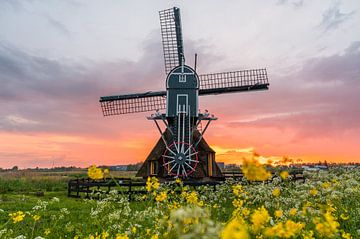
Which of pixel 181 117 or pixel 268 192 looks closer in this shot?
pixel 268 192

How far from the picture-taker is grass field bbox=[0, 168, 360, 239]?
7.82ft

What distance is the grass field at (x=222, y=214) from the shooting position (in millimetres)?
2383

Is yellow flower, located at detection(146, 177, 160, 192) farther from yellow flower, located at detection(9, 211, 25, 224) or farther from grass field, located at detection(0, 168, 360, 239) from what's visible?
yellow flower, located at detection(9, 211, 25, 224)

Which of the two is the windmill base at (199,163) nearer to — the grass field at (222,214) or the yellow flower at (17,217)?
the grass field at (222,214)

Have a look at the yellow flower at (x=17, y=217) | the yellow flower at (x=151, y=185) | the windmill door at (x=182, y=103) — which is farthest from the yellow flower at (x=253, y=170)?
the windmill door at (x=182, y=103)

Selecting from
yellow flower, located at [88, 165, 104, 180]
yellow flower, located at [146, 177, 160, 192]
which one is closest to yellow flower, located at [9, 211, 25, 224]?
yellow flower, located at [146, 177, 160, 192]

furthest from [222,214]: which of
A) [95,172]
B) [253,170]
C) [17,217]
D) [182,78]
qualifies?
[182,78]

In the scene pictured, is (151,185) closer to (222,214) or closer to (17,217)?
(17,217)

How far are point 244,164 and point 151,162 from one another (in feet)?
75.7

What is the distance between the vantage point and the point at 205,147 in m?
24.8

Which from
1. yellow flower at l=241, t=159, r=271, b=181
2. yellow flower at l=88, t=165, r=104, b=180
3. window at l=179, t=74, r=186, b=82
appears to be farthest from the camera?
window at l=179, t=74, r=186, b=82

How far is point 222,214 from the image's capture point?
357 inches

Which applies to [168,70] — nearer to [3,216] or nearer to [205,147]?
[205,147]

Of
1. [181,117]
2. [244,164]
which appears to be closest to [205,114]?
[181,117]
